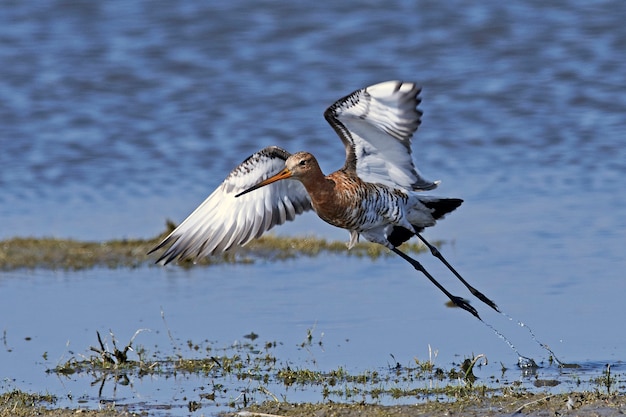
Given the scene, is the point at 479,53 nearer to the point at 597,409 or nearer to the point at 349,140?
the point at 349,140

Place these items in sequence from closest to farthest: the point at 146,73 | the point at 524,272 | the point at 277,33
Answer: the point at 524,272, the point at 146,73, the point at 277,33

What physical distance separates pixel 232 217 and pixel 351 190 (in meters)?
1.07

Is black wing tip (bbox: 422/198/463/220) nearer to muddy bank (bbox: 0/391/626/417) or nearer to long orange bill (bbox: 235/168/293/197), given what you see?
long orange bill (bbox: 235/168/293/197)

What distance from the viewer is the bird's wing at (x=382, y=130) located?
25.2 ft

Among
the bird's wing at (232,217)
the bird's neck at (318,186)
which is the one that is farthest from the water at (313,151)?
the bird's neck at (318,186)

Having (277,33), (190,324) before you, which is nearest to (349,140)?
(190,324)

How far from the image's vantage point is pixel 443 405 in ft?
21.5

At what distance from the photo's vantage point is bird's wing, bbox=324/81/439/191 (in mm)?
7688

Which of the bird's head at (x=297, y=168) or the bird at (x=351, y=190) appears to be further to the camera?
the bird's head at (x=297, y=168)

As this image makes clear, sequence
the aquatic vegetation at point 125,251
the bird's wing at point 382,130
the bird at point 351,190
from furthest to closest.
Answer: the aquatic vegetation at point 125,251 < the bird at point 351,190 < the bird's wing at point 382,130

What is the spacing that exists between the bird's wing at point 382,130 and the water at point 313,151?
3.38 feet

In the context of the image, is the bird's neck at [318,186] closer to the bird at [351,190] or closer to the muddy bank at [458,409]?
the bird at [351,190]

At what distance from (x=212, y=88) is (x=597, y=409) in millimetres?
11626

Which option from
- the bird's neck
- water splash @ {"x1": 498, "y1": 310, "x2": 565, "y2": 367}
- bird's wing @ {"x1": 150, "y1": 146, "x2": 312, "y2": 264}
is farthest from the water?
the bird's neck
